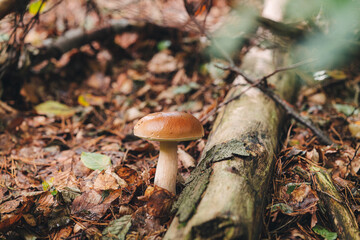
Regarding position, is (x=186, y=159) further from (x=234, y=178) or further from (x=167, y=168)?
(x=234, y=178)

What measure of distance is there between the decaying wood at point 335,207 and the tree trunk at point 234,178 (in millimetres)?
376

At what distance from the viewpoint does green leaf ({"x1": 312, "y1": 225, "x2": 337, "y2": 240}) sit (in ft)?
4.80

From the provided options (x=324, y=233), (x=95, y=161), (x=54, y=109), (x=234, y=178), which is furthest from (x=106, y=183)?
(x=54, y=109)

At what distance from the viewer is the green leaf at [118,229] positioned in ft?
4.83

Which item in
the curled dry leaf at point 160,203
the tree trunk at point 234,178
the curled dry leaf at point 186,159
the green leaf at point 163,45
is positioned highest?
the green leaf at point 163,45

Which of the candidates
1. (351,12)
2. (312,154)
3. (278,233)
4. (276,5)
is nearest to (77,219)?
(278,233)

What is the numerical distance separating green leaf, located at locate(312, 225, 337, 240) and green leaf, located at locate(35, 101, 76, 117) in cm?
357

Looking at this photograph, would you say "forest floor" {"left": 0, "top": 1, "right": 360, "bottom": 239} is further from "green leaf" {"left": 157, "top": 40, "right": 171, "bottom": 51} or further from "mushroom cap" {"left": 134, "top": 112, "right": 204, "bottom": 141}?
"mushroom cap" {"left": 134, "top": 112, "right": 204, "bottom": 141}

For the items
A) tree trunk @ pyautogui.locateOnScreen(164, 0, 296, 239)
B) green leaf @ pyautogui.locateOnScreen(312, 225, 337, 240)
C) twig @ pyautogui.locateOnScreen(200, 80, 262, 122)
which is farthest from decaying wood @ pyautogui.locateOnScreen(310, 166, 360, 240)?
twig @ pyautogui.locateOnScreen(200, 80, 262, 122)

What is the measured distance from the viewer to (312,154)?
2.14 m

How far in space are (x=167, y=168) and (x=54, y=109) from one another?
108 inches

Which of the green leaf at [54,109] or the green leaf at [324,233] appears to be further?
the green leaf at [54,109]

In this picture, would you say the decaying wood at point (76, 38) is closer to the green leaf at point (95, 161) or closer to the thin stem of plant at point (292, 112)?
the green leaf at point (95, 161)

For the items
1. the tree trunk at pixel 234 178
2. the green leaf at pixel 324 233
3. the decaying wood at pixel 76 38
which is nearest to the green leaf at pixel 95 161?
the tree trunk at pixel 234 178
